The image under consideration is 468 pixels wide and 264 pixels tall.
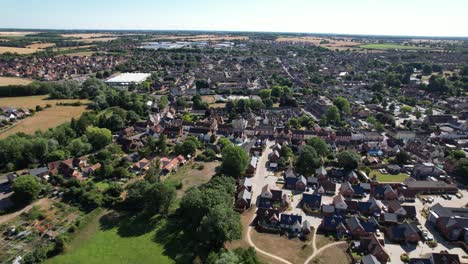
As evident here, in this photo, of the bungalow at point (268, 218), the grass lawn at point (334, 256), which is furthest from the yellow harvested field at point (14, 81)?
the grass lawn at point (334, 256)

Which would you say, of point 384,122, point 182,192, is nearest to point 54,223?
point 182,192

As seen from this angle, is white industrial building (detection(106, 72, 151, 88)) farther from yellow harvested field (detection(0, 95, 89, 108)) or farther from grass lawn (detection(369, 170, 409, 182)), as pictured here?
grass lawn (detection(369, 170, 409, 182))

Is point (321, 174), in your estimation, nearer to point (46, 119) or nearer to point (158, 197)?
point (158, 197)

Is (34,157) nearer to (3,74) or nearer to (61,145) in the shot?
(61,145)

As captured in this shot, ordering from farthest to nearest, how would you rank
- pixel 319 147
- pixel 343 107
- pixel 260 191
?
1. pixel 343 107
2. pixel 319 147
3. pixel 260 191

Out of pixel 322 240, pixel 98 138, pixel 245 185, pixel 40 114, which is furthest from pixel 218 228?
pixel 40 114
